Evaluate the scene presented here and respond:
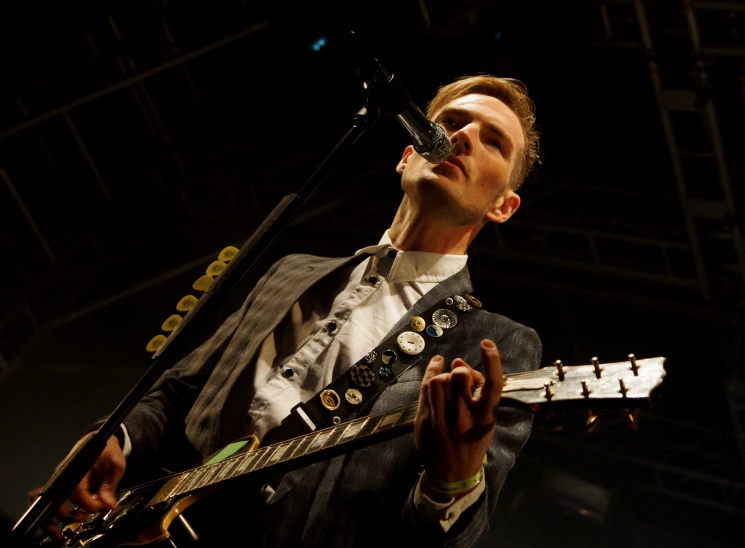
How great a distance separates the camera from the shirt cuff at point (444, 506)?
176 centimetres

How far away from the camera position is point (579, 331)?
13.6 ft

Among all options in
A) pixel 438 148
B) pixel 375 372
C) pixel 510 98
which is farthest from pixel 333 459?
pixel 510 98

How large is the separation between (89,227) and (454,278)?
3108mm

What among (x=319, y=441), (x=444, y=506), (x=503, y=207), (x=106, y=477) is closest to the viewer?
(x=444, y=506)

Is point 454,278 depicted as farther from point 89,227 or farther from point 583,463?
point 89,227

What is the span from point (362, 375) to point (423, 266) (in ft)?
1.34

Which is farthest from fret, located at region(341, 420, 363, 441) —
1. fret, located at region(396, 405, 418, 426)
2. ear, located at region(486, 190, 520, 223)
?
ear, located at region(486, 190, 520, 223)

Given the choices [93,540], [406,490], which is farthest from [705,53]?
[93,540]

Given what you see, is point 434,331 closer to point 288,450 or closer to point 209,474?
point 288,450

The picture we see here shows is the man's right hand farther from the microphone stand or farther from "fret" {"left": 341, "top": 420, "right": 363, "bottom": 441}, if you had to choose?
"fret" {"left": 341, "top": 420, "right": 363, "bottom": 441}

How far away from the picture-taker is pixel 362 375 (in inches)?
85.4

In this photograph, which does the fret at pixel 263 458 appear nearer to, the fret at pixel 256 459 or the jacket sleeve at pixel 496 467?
the fret at pixel 256 459

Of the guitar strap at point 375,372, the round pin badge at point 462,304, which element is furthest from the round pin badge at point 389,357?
the round pin badge at point 462,304

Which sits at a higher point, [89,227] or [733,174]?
[89,227]
